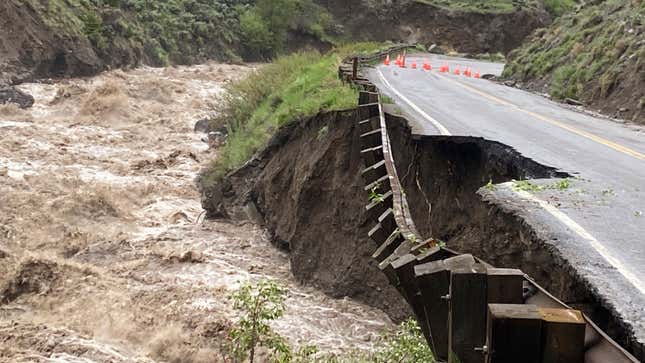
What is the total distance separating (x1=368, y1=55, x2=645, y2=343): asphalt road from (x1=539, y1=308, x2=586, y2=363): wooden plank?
134 cm

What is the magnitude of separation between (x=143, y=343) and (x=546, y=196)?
22.4 ft

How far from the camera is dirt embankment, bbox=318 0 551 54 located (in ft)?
176

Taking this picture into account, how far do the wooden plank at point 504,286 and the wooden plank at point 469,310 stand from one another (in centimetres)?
3

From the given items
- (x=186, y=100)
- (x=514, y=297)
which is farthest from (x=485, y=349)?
(x=186, y=100)

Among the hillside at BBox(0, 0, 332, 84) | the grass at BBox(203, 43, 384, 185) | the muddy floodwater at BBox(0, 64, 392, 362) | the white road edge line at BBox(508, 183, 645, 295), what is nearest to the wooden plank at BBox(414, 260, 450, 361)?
the white road edge line at BBox(508, 183, 645, 295)

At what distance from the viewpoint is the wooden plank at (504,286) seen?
274 centimetres

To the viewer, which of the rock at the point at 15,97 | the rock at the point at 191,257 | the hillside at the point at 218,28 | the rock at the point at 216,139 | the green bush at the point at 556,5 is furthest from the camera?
the green bush at the point at 556,5

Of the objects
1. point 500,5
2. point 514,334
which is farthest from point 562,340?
point 500,5

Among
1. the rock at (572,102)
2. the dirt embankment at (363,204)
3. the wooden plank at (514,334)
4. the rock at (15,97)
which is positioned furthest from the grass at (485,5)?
the wooden plank at (514,334)

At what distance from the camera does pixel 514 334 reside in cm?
247

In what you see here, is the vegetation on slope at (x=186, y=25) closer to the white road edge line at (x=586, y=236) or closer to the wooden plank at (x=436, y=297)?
the white road edge line at (x=586, y=236)

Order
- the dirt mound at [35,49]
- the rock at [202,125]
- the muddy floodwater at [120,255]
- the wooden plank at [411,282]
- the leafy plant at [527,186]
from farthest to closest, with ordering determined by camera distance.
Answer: the dirt mound at [35,49] < the rock at [202,125] < the muddy floodwater at [120,255] < the leafy plant at [527,186] < the wooden plank at [411,282]

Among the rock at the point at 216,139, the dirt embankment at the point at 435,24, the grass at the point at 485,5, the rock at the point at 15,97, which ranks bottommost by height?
the rock at the point at 216,139

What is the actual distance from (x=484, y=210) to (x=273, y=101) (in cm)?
1258
